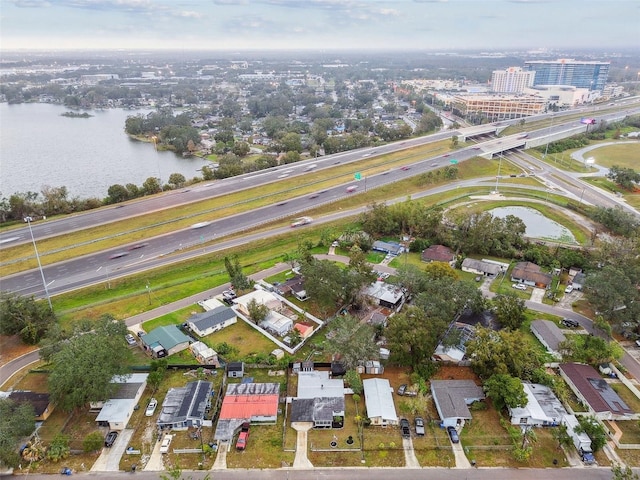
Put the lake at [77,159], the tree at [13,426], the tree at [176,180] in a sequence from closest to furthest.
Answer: the tree at [13,426] → the tree at [176,180] → the lake at [77,159]

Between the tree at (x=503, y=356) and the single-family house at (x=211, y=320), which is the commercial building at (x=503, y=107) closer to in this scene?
the tree at (x=503, y=356)

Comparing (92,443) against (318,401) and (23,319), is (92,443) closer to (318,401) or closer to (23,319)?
(318,401)

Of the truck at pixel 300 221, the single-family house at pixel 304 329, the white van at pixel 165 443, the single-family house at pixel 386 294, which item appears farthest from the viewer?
the truck at pixel 300 221

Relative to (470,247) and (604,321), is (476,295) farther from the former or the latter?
(470,247)

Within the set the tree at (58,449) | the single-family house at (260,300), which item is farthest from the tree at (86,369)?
the single-family house at (260,300)

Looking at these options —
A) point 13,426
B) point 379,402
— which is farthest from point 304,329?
point 13,426

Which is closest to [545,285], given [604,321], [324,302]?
[604,321]
